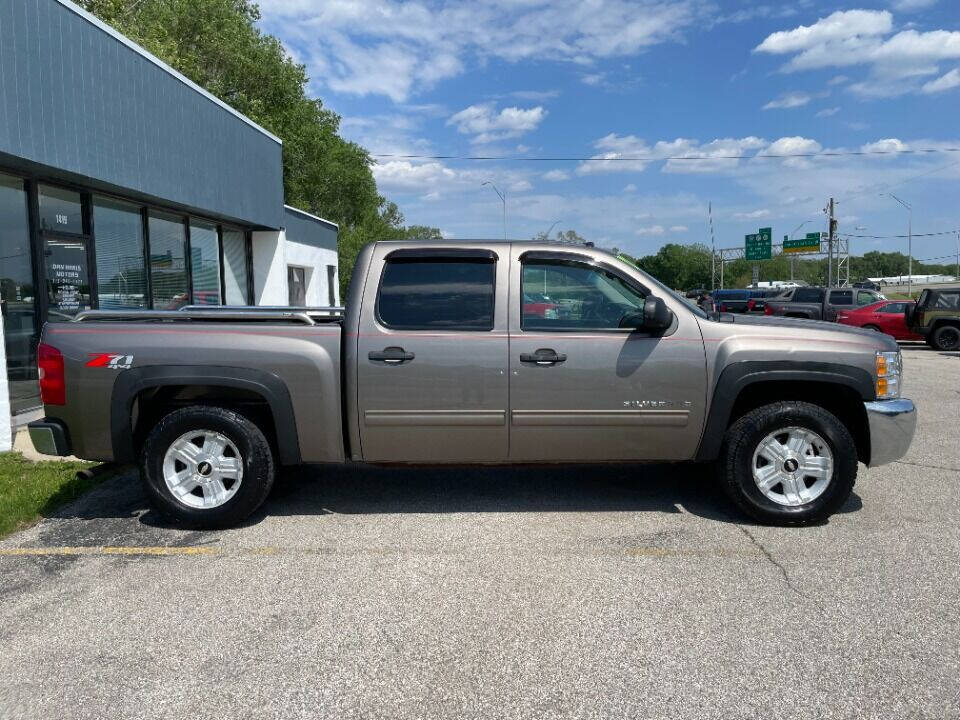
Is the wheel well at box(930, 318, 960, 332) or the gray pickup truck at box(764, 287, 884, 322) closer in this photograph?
the wheel well at box(930, 318, 960, 332)

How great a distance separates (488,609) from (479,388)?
1.52 m

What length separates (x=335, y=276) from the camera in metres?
26.8

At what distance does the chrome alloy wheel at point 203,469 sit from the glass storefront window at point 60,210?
6.02 meters

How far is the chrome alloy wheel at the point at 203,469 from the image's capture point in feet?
16.0

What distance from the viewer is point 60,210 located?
31.8 feet

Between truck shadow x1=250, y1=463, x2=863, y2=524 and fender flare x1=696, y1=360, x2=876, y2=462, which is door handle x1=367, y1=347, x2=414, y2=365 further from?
fender flare x1=696, y1=360, x2=876, y2=462

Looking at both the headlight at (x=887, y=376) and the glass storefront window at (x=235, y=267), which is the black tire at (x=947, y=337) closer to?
the headlight at (x=887, y=376)

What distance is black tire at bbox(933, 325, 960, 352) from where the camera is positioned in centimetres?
1900

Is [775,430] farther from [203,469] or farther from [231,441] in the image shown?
[203,469]

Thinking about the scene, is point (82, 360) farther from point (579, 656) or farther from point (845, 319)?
point (845, 319)

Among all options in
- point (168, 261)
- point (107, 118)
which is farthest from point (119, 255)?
point (107, 118)

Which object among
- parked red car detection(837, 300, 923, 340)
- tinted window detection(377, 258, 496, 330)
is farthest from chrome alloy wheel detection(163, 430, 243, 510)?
parked red car detection(837, 300, 923, 340)

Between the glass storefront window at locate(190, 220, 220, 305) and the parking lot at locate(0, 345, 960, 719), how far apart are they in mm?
9200

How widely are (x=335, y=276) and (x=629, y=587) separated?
24.0 meters
